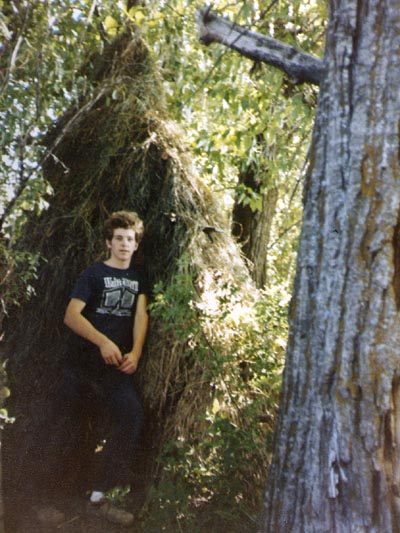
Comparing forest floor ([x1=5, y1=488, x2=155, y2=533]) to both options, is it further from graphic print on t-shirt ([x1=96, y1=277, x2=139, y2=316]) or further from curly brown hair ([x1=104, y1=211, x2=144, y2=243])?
curly brown hair ([x1=104, y1=211, x2=144, y2=243])

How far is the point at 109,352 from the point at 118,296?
43 cm

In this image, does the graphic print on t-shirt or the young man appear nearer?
the young man

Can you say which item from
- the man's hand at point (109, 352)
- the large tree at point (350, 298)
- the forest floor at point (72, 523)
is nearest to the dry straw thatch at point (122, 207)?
the man's hand at point (109, 352)

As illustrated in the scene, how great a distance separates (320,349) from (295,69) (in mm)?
1381

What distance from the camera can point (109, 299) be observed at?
4.61m

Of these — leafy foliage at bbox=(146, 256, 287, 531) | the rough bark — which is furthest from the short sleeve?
the rough bark

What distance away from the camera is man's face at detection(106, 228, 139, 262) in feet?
15.2

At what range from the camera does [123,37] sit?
19.8 feet

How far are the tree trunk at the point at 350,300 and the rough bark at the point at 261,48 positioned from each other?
0.30 meters

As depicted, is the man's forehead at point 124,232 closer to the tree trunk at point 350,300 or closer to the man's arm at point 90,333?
the man's arm at point 90,333

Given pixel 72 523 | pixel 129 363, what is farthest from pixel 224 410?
pixel 72 523

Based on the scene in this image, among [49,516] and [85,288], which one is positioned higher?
[85,288]

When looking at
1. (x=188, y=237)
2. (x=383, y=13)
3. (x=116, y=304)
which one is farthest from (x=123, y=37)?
(x=383, y=13)

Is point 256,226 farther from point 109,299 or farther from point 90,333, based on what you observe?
point 90,333
